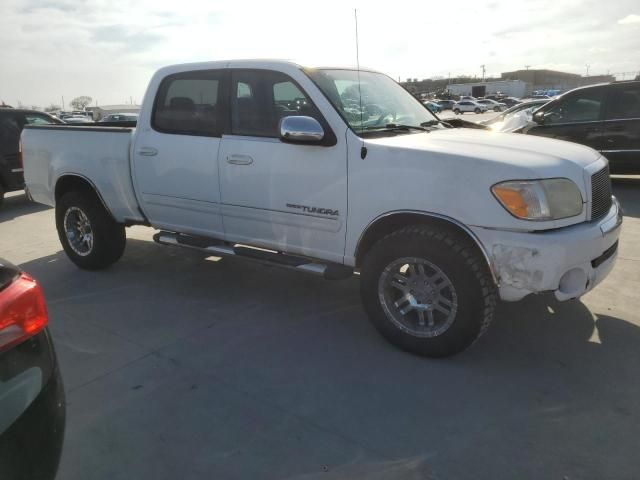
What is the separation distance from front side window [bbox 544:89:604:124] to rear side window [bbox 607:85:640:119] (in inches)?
7.3

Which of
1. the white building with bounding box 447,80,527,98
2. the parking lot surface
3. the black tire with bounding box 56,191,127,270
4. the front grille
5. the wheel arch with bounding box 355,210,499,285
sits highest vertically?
the white building with bounding box 447,80,527,98

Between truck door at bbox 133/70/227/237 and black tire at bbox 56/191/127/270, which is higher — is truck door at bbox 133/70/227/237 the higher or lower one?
the higher one

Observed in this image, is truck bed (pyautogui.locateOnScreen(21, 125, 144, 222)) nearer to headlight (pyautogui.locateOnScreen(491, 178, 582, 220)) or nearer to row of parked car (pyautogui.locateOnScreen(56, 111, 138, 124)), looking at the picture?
row of parked car (pyautogui.locateOnScreen(56, 111, 138, 124))

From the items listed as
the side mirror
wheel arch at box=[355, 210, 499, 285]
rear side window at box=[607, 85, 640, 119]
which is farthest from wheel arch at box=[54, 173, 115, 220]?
rear side window at box=[607, 85, 640, 119]

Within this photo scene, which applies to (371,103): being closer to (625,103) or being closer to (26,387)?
(26,387)

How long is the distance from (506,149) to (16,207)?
911cm

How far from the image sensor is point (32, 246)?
6562mm

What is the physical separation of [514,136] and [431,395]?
6.61ft

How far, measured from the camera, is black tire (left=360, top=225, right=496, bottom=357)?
123 inches

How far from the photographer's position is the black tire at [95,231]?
5.21 m

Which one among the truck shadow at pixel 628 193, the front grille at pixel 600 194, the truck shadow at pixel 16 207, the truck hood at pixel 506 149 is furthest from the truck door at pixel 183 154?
the truck shadow at pixel 628 193

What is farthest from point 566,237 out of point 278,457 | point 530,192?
point 278,457

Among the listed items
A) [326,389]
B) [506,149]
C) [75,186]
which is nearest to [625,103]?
[506,149]

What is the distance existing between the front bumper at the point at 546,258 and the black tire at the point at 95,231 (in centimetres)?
378
